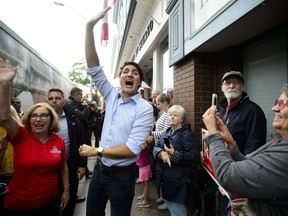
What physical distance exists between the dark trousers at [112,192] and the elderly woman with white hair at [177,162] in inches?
38.5

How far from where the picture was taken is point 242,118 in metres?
2.49

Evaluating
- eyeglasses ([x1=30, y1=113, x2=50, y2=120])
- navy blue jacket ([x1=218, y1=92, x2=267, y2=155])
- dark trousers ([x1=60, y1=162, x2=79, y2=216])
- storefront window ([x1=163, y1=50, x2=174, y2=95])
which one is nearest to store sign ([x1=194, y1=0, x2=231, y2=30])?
navy blue jacket ([x1=218, y1=92, x2=267, y2=155])

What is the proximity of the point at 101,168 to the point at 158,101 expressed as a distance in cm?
245

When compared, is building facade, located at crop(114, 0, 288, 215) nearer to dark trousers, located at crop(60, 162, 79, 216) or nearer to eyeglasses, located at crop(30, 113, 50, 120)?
dark trousers, located at crop(60, 162, 79, 216)

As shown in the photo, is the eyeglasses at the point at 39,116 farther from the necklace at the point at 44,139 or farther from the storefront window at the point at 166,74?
the storefront window at the point at 166,74

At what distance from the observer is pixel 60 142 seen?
8.59 ft

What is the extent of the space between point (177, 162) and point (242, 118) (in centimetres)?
99

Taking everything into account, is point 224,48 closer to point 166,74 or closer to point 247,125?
point 247,125

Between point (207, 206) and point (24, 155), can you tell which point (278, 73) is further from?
point (24, 155)

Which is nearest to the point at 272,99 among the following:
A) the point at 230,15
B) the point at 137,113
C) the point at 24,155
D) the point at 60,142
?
the point at 230,15

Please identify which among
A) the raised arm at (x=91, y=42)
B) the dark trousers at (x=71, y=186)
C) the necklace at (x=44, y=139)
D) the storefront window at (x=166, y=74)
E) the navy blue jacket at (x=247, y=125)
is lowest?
the dark trousers at (x=71, y=186)

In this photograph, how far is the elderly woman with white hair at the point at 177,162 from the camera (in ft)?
9.96

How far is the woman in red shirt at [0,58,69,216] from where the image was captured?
7.23ft

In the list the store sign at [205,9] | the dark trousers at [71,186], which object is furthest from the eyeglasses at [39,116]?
the store sign at [205,9]
